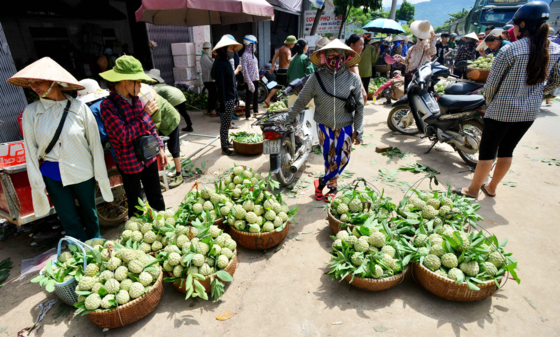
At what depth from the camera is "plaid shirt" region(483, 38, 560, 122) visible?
3361 millimetres

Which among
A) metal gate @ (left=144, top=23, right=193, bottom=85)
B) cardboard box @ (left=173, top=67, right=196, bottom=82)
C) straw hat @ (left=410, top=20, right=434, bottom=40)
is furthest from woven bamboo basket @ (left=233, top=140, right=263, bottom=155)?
metal gate @ (left=144, top=23, right=193, bottom=85)

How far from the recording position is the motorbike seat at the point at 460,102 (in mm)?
5016

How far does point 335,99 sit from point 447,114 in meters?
2.93

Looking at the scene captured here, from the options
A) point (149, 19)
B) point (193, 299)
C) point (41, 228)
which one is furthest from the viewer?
point (149, 19)

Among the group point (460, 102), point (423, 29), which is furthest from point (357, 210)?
point (423, 29)

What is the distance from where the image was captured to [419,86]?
590cm

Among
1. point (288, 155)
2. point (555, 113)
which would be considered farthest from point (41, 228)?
point (555, 113)

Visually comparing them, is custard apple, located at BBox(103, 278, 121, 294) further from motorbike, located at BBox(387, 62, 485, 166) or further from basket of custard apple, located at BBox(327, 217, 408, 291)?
motorbike, located at BBox(387, 62, 485, 166)

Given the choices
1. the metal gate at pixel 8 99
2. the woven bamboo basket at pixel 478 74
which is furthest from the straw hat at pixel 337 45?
the metal gate at pixel 8 99

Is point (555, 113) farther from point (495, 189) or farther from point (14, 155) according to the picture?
point (14, 155)

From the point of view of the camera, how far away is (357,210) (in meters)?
3.23

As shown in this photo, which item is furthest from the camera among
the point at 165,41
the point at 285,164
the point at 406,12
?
the point at 406,12

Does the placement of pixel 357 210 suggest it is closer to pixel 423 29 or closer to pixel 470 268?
pixel 470 268

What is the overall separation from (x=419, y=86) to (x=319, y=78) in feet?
10.6
